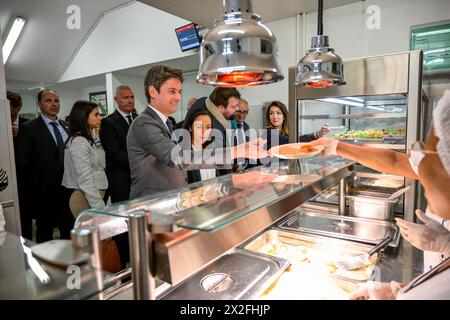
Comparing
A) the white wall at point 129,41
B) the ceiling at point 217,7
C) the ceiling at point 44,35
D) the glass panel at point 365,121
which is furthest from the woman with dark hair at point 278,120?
the ceiling at point 44,35

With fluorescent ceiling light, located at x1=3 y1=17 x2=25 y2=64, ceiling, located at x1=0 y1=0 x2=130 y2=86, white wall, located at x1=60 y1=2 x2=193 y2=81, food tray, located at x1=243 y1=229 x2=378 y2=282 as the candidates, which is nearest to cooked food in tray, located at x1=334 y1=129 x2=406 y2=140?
food tray, located at x1=243 y1=229 x2=378 y2=282

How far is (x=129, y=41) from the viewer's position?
555 cm

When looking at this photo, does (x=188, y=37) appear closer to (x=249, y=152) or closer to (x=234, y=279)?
(x=249, y=152)

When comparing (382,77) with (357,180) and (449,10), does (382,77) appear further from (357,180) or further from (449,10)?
(449,10)

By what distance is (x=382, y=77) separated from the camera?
7.74 feet

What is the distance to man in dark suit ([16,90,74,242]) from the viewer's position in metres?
3.00

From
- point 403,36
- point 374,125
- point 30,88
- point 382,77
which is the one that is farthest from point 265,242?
point 30,88

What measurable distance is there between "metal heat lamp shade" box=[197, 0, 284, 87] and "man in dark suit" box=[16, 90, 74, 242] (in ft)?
8.72

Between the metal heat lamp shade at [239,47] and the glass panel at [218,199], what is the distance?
1.37 ft

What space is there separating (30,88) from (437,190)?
8.79 metres

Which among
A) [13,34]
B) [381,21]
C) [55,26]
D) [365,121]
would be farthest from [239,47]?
[13,34]

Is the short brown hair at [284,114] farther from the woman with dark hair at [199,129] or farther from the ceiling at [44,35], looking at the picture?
the ceiling at [44,35]

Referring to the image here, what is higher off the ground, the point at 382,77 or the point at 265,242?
the point at 382,77

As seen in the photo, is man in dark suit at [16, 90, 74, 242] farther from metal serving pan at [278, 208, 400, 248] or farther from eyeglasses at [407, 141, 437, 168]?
eyeglasses at [407, 141, 437, 168]
